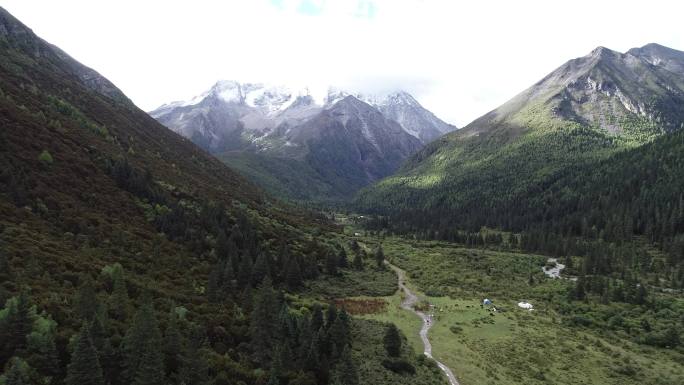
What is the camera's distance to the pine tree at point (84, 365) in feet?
81.4

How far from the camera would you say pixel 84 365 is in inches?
987

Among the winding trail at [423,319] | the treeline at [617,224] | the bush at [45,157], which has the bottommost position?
the winding trail at [423,319]

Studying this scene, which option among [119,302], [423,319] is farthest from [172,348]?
[423,319]

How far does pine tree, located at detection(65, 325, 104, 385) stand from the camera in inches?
977

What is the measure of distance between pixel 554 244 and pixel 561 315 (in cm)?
7165

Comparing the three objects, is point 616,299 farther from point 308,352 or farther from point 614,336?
point 308,352

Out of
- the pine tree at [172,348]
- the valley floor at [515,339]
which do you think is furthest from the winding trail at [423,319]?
the pine tree at [172,348]

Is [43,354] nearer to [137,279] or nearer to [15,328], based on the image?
[15,328]

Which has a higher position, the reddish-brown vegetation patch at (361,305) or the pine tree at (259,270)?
the pine tree at (259,270)

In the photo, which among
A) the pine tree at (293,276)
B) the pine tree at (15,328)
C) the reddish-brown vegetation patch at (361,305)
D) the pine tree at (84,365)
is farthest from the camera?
the pine tree at (293,276)

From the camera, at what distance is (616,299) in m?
78.4

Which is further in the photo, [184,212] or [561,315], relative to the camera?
[184,212]

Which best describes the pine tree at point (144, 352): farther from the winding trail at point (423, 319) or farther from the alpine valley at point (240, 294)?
the winding trail at point (423, 319)

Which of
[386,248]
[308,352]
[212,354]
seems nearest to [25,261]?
[212,354]
